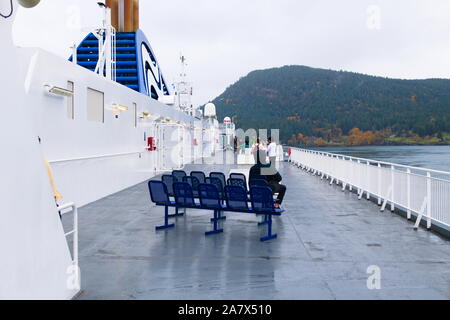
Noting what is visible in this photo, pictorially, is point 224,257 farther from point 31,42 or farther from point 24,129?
point 31,42

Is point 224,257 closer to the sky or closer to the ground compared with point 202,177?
closer to the ground

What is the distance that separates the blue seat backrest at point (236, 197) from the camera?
6.79 meters

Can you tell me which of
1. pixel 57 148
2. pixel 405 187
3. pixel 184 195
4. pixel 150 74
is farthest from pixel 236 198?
pixel 150 74

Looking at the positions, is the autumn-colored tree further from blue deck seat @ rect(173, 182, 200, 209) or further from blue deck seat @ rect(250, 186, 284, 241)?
blue deck seat @ rect(250, 186, 284, 241)

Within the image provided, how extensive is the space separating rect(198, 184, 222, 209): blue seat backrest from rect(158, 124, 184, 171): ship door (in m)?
11.5

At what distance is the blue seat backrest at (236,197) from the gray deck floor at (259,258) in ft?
1.53

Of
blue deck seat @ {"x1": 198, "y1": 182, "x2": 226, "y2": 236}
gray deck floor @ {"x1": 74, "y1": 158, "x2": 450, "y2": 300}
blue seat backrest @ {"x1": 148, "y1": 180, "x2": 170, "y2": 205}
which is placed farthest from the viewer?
blue seat backrest @ {"x1": 148, "y1": 180, "x2": 170, "y2": 205}

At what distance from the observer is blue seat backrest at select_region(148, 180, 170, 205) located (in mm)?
7448

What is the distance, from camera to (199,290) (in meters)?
4.21

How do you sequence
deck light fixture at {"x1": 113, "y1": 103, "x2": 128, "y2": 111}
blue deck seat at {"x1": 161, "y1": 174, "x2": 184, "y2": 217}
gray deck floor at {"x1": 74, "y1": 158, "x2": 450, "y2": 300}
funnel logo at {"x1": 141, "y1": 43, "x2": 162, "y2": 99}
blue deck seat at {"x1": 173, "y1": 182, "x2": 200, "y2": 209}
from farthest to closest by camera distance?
funnel logo at {"x1": 141, "y1": 43, "x2": 162, "y2": 99} → deck light fixture at {"x1": 113, "y1": 103, "x2": 128, "y2": 111} → blue deck seat at {"x1": 161, "y1": 174, "x2": 184, "y2": 217} → blue deck seat at {"x1": 173, "y1": 182, "x2": 200, "y2": 209} → gray deck floor at {"x1": 74, "y1": 158, "x2": 450, "y2": 300}

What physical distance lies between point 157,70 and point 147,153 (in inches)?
1912

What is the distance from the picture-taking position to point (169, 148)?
21.2 meters

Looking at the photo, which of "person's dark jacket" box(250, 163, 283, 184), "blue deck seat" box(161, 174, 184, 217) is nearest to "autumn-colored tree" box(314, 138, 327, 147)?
"person's dark jacket" box(250, 163, 283, 184)
